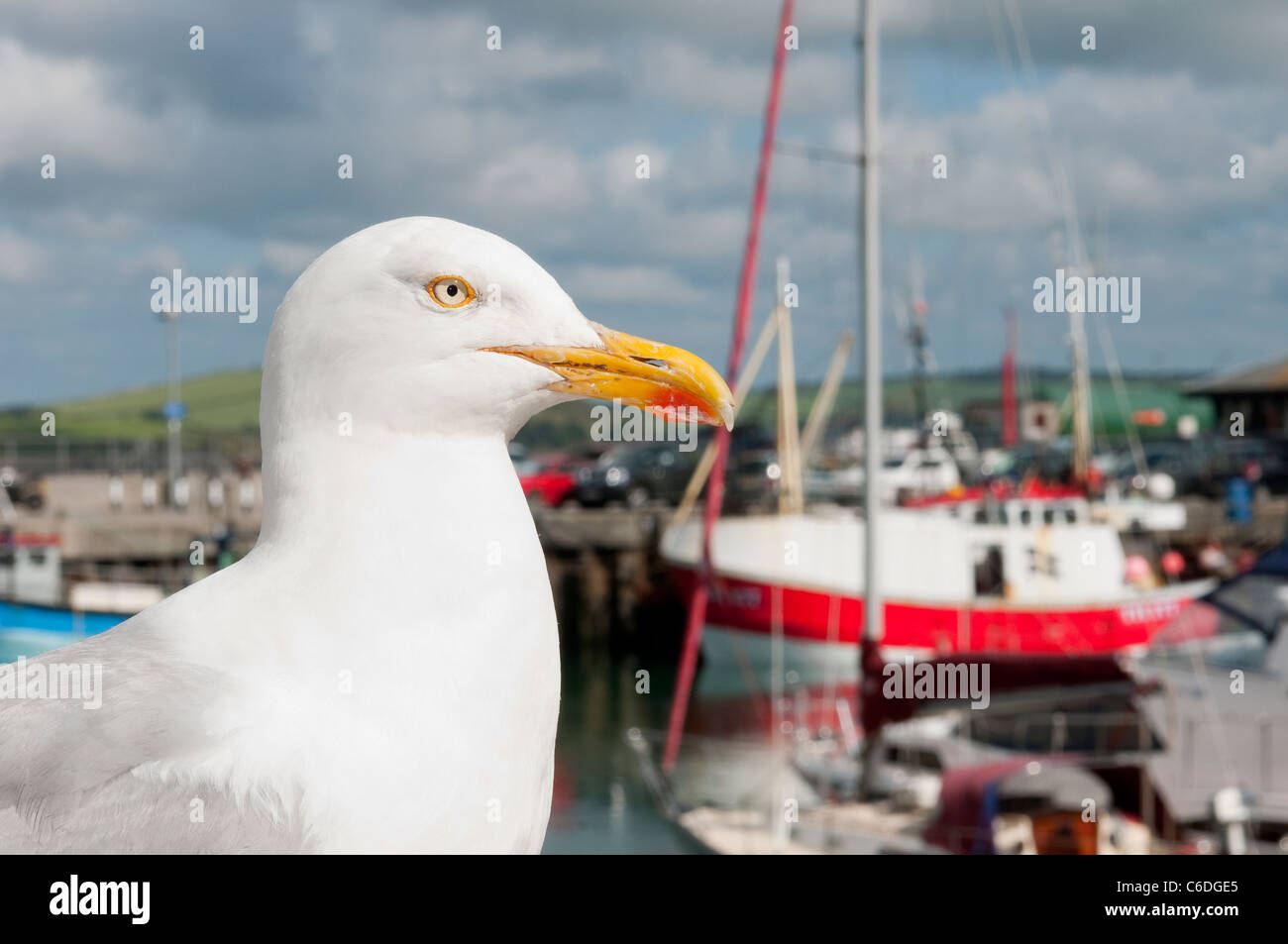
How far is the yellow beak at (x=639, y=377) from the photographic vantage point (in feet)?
6.66

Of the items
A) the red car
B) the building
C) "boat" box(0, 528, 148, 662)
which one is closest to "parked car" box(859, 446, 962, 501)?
the red car

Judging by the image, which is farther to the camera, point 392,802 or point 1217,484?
point 1217,484

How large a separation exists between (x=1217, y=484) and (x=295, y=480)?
40.0 metres

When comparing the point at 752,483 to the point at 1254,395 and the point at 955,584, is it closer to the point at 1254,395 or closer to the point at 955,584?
the point at 955,584

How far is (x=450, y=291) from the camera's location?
198 centimetres

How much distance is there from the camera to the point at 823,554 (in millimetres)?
21625

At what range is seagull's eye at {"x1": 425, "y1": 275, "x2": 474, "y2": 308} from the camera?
1.97m

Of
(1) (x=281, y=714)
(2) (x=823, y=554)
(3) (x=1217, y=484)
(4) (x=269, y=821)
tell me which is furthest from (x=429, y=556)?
(3) (x=1217, y=484)

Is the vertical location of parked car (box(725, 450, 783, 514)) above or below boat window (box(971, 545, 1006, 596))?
above

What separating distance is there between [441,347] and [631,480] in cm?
3445

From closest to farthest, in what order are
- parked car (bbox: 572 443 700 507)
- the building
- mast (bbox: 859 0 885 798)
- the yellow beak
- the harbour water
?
the yellow beak
mast (bbox: 859 0 885 798)
the harbour water
parked car (bbox: 572 443 700 507)
the building

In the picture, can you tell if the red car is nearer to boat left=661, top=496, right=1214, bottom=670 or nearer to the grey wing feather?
boat left=661, top=496, right=1214, bottom=670
